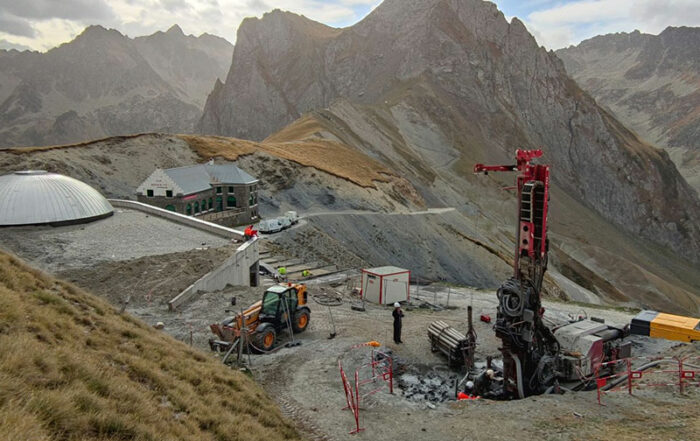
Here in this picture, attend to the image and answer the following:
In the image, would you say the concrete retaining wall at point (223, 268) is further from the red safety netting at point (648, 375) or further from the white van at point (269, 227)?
the red safety netting at point (648, 375)

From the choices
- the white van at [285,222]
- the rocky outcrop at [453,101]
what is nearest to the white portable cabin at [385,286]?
the white van at [285,222]

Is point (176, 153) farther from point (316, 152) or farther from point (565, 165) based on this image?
point (565, 165)

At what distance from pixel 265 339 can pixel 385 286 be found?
479 inches

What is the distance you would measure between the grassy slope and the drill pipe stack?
9.02 meters

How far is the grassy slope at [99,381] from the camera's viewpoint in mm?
6715

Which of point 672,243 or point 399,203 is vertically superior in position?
point 399,203

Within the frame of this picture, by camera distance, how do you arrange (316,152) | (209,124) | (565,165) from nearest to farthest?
(316,152), (565,165), (209,124)

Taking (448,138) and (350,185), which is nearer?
(350,185)

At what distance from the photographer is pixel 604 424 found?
1295cm

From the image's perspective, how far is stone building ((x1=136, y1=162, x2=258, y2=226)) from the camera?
48.2 metres

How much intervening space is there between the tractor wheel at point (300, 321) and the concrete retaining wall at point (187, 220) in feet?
41.0

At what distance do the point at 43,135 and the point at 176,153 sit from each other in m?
155

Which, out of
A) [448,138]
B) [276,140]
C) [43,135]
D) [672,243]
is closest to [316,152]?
[276,140]

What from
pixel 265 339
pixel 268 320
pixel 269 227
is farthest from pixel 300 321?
pixel 269 227
